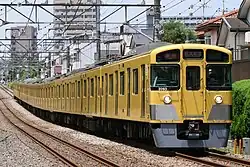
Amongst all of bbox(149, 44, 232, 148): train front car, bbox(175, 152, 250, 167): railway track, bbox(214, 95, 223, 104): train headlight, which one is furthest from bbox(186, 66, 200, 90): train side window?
bbox(175, 152, 250, 167): railway track

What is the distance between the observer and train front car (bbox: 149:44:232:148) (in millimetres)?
14117

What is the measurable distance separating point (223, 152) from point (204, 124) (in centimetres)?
148

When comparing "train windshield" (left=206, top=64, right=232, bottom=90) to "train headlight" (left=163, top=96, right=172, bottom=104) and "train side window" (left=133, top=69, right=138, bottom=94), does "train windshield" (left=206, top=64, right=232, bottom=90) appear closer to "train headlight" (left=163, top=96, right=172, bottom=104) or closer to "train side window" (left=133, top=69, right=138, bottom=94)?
"train headlight" (left=163, top=96, right=172, bottom=104)

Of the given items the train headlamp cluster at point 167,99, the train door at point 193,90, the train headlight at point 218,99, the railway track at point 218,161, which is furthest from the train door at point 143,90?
the train headlight at point 218,99

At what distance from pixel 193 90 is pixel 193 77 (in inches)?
12.9

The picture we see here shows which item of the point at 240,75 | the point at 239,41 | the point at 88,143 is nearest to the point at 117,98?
the point at 88,143

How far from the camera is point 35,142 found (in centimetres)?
2025

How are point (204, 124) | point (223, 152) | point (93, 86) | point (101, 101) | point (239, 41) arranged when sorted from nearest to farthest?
point (204, 124), point (223, 152), point (101, 101), point (93, 86), point (239, 41)

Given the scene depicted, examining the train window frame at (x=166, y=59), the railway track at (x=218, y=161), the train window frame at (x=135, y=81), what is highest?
the train window frame at (x=166, y=59)

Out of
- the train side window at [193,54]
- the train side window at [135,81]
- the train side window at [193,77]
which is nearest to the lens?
the train side window at [193,77]

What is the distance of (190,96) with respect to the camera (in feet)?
46.8

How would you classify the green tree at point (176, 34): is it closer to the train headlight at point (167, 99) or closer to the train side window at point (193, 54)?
the train side window at point (193, 54)

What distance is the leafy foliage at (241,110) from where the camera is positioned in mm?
16125

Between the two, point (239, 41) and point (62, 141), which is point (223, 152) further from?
point (239, 41)
